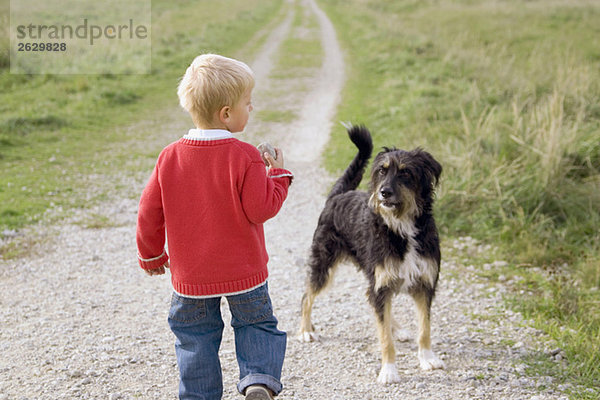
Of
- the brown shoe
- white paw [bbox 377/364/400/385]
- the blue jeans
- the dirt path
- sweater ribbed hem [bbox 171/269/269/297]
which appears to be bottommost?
the dirt path

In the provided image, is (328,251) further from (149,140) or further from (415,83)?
(415,83)

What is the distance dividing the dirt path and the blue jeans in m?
0.95

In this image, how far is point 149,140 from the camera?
11234mm

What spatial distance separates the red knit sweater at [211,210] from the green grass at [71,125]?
7.56ft

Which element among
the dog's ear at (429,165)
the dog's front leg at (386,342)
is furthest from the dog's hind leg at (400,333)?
the dog's ear at (429,165)

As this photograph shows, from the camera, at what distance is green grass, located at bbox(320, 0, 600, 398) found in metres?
5.43

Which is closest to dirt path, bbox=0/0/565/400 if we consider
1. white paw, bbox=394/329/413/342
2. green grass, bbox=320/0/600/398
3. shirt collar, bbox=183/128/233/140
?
white paw, bbox=394/329/413/342

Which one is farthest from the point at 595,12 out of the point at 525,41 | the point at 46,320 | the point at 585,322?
the point at 46,320

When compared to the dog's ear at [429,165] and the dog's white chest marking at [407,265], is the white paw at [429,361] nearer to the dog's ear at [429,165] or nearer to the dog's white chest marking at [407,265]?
the dog's white chest marking at [407,265]

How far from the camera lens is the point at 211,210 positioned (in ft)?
9.09

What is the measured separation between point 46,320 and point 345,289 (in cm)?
268

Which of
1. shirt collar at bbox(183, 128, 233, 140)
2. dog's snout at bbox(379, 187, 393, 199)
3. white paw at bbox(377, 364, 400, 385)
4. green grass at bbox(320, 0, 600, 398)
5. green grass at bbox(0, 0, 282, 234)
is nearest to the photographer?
shirt collar at bbox(183, 128, 233, 140)

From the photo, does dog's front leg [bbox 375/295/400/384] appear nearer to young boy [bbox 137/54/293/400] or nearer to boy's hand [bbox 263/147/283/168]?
young boy [bbox 137/54/293/400]

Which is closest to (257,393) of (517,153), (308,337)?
(308,337)
